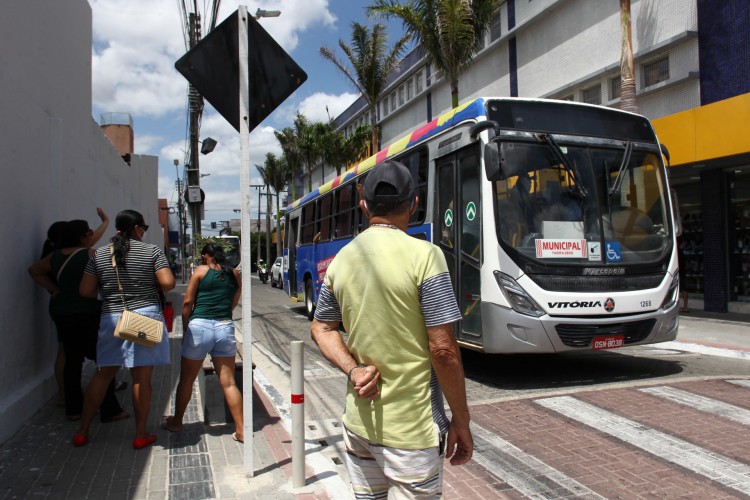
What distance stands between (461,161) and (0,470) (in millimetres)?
5477

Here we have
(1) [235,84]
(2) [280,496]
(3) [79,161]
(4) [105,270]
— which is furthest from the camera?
(3) [79,161]

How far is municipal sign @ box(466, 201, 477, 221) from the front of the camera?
687 centimetres

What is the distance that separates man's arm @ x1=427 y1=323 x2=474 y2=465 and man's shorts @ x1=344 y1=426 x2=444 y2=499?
10 centimetres

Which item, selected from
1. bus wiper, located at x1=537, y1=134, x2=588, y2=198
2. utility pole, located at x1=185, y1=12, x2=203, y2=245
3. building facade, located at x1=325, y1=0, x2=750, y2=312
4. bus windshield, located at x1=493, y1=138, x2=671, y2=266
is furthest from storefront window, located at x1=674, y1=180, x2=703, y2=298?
utility pole, located at x1=185, y1=12, x2=203, y2=245

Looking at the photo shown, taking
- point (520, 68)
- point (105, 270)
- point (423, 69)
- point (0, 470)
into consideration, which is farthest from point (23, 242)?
point (423, 69)

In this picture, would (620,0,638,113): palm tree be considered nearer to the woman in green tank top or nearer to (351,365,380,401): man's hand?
the woman in green tank top

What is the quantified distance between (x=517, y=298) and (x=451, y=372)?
449 centimetres

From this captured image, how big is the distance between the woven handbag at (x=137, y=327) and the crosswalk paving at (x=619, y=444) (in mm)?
2623

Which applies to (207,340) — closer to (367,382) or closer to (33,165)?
(33,165)

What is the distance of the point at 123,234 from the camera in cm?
464

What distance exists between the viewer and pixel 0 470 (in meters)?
4.13

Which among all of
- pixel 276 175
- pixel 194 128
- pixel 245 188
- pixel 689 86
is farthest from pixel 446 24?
pixel 276 175

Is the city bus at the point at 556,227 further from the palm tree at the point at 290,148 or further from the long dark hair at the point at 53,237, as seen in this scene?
the palm tree at the point at 290,148

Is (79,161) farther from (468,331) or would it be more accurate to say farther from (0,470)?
(468,331)
